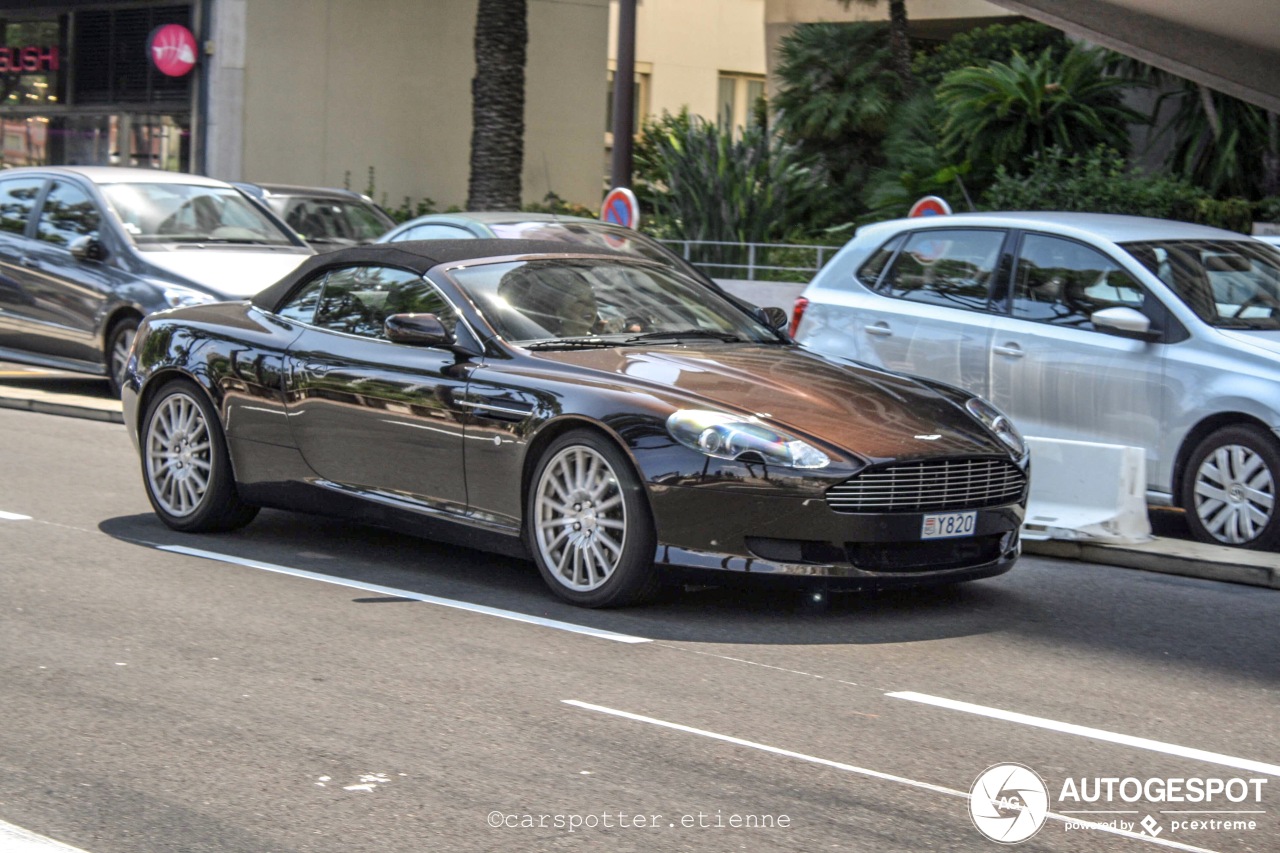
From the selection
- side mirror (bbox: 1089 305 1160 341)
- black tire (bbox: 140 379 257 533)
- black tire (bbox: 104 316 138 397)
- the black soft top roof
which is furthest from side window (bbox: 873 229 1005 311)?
black tire (bbox: 104 316 138 397)

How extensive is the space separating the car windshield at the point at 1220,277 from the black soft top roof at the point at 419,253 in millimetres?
2922

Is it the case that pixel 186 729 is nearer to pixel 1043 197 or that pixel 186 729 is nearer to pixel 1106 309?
pixel 1106 309

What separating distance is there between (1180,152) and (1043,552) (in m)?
15.6

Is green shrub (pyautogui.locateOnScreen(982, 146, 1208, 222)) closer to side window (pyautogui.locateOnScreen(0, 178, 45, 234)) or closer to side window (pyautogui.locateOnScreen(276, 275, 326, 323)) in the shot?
side window (pyautogui.locateOnScreen(0, 178, 45, 234))

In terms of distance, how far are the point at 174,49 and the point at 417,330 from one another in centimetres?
2159

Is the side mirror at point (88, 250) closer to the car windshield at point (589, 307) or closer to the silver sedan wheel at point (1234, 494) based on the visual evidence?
the car windshield at point (589, 307)

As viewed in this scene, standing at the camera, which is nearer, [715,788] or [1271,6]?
[715,788]

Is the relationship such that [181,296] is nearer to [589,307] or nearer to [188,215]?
[188,215]

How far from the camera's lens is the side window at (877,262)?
34.8 feet

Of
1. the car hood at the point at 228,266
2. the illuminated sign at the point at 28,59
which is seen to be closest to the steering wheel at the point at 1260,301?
the car hood at the point at 228,266

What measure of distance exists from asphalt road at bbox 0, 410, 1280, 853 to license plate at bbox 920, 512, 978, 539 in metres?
0.36

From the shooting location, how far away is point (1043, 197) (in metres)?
22.0

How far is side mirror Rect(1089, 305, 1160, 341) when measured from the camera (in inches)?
356

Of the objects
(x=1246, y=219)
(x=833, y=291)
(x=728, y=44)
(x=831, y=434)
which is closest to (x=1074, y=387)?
(x=833, y=291)
